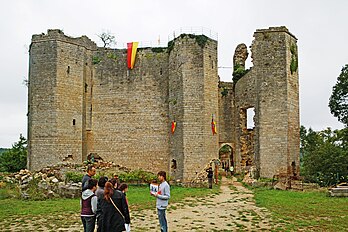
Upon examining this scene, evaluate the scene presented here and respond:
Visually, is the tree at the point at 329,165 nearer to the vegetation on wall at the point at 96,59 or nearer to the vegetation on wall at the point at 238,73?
the vegetation on wall at the point at 238,73

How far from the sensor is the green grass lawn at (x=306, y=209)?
10.7 meters

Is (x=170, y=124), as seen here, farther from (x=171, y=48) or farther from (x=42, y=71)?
(x=42, y=71)

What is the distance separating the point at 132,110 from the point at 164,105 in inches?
92.0

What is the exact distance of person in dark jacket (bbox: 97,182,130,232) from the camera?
696 centimetres

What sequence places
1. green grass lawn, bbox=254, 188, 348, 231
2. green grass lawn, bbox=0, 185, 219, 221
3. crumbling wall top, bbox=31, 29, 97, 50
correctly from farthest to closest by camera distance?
crumbling wall top, bbox=31, 29, 97, 50, green grass lawn, bbox=0, 185, 219, 221, green grass lawn, bbox=254, 188, 348, 231

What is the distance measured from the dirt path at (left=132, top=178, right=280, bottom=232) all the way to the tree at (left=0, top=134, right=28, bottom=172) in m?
22.6

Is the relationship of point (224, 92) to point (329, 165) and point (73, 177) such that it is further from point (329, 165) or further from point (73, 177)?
point (73, 177)

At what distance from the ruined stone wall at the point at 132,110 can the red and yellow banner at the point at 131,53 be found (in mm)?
322

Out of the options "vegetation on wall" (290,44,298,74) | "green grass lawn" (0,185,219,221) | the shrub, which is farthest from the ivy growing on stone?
"green grass lawn" (0,185,219,221)

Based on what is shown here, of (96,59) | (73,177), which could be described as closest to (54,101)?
(96,59)

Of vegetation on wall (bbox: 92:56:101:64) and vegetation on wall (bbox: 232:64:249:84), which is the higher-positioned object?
vegetation on wall (bbox: 92:56:101:64)

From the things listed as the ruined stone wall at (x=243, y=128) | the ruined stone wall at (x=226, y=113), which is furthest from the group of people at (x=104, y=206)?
the ruined stone wall at (x=226, y=113)

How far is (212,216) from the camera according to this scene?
12.4 metres

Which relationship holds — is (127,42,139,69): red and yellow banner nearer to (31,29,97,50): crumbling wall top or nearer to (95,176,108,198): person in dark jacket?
(31,29,97,50): crumbling wall top
